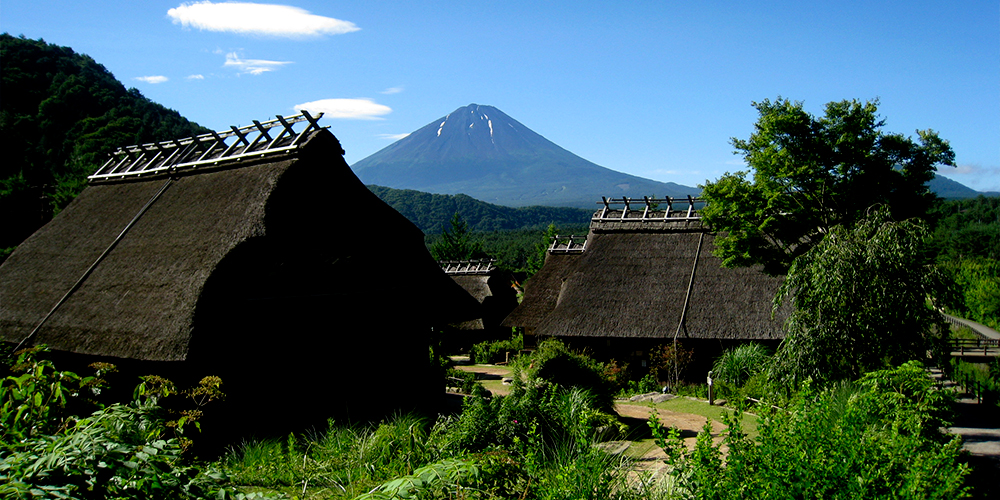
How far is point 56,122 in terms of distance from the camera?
1519 inches

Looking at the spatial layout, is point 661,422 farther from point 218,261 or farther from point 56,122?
point 56,122

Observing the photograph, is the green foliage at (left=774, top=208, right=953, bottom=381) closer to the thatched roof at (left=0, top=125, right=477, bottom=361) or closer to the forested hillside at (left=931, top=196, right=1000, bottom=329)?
the forested hillside at (left=931, top=196, right=1000, bottom=329)

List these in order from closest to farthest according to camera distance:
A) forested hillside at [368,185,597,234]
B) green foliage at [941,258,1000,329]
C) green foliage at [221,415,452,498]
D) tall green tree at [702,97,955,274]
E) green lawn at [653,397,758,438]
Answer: green foliage at [221,415,452,498]
green lawn at [653,397,758,438]
tall green tree at [702,97,955,274]
green foliage at [941,258,1000,329]
forested hillside at [368,185,597,234]

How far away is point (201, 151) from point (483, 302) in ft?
70.4

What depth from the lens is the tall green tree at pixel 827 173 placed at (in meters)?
17.4

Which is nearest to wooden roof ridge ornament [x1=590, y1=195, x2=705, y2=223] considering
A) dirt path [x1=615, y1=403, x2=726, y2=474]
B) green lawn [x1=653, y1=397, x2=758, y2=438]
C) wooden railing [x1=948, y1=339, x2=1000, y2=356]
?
green lawn [x1=653, y1=397, x2=758, y2=438]

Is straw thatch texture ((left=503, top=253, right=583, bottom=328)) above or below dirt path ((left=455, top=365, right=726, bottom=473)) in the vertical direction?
above

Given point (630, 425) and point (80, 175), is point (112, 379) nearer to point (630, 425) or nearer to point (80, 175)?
point (630, 425)

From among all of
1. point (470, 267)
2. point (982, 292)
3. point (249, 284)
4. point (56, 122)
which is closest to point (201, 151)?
point (249, 284)

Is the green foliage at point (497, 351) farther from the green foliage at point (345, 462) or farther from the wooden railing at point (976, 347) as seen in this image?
the green foliage at point (345, 462)

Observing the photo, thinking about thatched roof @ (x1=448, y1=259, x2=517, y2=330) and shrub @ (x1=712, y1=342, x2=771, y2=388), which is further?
thatched roof @ (x1=448, y1=259, x2=517, y2=330)

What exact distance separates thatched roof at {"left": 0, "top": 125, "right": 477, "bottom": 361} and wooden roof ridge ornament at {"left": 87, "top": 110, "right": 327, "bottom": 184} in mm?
175

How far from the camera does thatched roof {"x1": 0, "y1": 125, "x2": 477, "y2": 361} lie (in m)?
11.4

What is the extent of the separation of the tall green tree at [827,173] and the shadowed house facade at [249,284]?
29.4 feet
